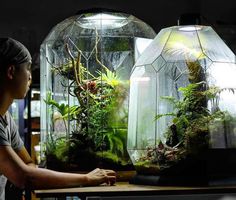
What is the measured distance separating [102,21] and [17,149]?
90 cm

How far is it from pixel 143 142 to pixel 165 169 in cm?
23

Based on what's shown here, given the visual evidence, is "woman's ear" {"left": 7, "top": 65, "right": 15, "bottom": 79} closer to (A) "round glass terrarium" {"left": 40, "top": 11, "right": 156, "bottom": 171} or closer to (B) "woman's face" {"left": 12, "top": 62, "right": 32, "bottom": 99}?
(B) "woman's face" {"left": 12, "top": 62, "right": 32, "bottom": 99}

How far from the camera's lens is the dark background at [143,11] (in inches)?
180

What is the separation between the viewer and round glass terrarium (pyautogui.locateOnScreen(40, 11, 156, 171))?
2512mm

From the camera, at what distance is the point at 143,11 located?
470 cm

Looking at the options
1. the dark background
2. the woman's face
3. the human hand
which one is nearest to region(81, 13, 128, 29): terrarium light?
the woman's face

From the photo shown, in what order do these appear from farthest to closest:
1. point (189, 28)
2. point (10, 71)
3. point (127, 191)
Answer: point (189, 28) < point (10, 71) < point (127, 191)

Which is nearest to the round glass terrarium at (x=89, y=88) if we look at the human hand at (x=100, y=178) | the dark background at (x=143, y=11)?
the human hand at (x=100, y=178)

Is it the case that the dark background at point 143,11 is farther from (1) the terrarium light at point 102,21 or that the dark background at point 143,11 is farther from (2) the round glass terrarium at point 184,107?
(2) the round glass terrarium at point 184,107

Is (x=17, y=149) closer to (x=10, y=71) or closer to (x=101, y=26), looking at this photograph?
(x=10, y=71)

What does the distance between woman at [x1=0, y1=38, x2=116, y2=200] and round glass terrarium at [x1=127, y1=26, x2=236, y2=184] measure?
0.89 feet

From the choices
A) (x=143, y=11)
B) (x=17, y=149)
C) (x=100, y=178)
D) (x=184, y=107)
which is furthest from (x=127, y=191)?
(x=143, y=11)

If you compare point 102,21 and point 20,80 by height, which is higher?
point 102,21

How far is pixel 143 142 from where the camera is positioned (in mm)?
2225
